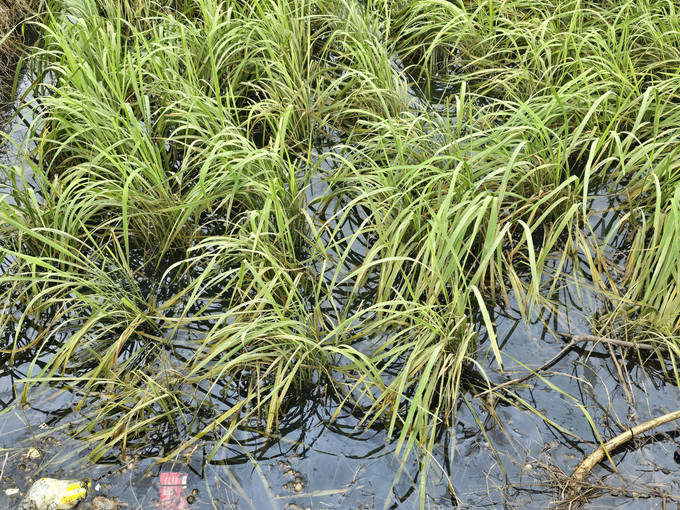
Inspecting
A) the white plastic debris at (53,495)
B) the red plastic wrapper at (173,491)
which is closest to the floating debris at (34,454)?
the white plastic debris at (53,495)

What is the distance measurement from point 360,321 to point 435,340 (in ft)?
1.13

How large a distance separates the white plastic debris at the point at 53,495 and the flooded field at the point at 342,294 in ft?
0.20

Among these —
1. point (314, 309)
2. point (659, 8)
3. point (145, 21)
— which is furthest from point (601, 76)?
point (145, 21)

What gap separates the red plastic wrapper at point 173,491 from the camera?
187 centimetres

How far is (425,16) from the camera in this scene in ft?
11.2

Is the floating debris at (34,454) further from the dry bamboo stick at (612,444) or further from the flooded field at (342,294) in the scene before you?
the dry bamboo stick at (612,444)

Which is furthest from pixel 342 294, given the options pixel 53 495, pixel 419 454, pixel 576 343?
pixel 53 495

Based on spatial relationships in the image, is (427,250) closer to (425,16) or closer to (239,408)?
(239,408)

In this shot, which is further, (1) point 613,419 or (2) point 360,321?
(2) point 360,321

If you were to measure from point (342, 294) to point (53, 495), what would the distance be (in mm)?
1281

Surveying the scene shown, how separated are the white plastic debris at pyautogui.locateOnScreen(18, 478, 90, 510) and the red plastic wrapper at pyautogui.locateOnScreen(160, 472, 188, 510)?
26 centimetres

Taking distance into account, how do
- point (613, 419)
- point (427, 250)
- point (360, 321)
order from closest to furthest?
point (613, 419) < point (427, 250) < point (360, 321)

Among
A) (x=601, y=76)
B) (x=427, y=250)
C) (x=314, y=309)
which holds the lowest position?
(x=314, y=309)

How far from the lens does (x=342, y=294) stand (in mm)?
2438
